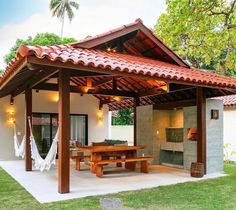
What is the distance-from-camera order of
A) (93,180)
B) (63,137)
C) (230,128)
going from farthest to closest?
(230,128), (93,180), (63,137)

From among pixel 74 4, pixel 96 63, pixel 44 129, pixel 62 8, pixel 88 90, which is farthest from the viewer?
pixel 74 4

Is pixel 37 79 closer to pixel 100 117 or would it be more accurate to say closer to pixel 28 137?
pixel 28 137

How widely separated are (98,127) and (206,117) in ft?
23.2

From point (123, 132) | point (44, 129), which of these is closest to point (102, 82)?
point (44, 129)

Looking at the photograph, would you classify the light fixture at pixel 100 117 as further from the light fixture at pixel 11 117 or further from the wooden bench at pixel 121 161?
the wooden bench at pixel 121 161

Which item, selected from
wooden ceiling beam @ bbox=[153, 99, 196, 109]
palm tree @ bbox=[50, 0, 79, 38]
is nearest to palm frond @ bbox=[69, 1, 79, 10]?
palm tree @ bbox=[50, 0, 79, 38]

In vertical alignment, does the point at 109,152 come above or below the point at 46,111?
below

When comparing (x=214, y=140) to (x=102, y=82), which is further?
(x=102, y=82)

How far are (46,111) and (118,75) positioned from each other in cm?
810

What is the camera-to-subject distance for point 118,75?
709cm

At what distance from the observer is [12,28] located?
33.1 meters

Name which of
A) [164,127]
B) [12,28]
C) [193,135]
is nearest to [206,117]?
[193,135]

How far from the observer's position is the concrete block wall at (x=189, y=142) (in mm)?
10352

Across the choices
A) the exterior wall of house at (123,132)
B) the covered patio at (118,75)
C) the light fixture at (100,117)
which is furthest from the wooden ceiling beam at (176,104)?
the exterior wall of house at (123,132)
